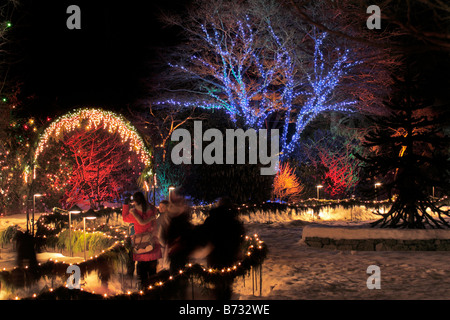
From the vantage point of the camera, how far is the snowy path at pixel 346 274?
24.5 feet

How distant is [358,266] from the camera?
30.9 feet

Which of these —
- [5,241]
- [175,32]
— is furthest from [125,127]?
[175,32]

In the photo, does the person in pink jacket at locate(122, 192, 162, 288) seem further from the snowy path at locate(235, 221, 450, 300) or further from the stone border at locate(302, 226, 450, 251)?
the stone border at locate(302, 226, 450, 251)

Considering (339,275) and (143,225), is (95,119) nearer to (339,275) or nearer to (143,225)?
(143,225)

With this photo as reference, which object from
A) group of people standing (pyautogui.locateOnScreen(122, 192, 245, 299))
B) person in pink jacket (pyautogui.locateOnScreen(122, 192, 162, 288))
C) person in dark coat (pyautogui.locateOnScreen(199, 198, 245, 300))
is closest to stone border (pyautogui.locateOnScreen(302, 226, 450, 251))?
group of people standing (pyautogui.locateOnScreen(122, 192, 245, 299))

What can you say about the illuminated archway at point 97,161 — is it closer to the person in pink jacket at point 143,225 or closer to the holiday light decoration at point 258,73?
the holiday light decoration at point 258,73

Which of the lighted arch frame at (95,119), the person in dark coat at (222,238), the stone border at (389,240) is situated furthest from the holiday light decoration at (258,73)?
the person in dark coat at (222,238)

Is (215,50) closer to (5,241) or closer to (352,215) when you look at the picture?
(352,215)

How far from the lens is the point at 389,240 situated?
36.6ft

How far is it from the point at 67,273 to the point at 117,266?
46.8 inches

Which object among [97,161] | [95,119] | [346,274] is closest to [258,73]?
[97,161]

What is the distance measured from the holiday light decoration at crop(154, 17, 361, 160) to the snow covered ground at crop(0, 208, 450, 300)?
12986 mm

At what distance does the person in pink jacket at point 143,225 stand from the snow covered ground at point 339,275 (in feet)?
2.08

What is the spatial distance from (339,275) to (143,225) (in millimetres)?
3571
